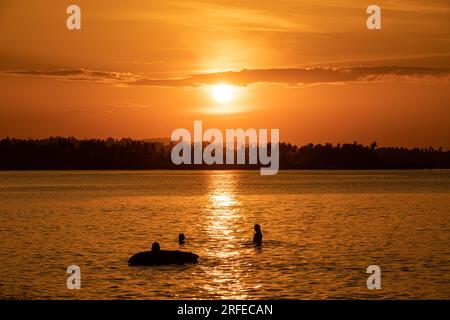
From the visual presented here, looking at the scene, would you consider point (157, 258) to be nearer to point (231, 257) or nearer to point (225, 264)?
point (225, 264)

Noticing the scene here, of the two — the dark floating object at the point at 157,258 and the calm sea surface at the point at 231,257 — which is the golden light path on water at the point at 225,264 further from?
the dark floating object at the point at 157,258

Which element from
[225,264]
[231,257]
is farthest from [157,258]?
[231,257]

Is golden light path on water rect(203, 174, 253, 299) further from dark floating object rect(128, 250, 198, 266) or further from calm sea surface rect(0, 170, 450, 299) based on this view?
dark floating object rect(128, 250, 198, 266)

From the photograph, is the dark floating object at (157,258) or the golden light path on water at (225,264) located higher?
the dark floating object at (157,258)

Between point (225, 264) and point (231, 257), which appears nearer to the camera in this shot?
point (225, 264)

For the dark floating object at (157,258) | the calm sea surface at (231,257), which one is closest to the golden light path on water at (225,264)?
the calm sea surface at (231,257)

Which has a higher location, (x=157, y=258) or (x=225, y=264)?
(x=157, y=258)

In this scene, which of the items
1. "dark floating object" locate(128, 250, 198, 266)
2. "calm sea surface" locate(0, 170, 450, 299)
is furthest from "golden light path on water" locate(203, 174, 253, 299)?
"dark floating object" locate(128, 250, 198, 266)

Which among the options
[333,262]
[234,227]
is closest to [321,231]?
[234,227]

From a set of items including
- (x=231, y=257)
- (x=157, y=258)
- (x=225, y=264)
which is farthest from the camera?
(x=231, y=257)

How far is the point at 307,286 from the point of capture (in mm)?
36812

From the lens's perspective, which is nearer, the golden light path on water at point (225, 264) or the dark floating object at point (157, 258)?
the golden light path on water at point (225, 264)

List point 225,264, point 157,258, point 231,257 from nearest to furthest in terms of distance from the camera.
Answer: point 157,258 → point 225,264 → point 231,257
